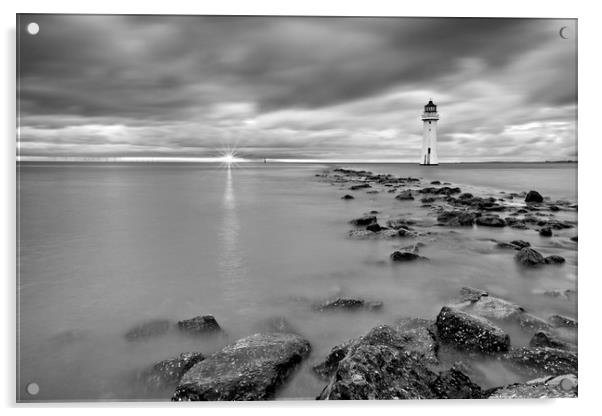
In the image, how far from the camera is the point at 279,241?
4.60 m

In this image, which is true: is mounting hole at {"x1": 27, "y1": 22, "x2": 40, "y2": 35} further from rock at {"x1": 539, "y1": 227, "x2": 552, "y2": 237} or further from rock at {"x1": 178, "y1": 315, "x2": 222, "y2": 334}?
rock at {"x1": 539, "y1": 227, "x2": 552, "y2": 237}

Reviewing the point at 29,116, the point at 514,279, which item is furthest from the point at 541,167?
the point at 29,116

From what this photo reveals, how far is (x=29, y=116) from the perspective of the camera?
130 inches

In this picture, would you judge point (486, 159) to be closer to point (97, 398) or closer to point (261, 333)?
point (261, 333)

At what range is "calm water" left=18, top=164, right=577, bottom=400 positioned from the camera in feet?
9.84

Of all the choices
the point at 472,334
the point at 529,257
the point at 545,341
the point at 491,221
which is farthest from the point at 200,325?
the point at 491,221

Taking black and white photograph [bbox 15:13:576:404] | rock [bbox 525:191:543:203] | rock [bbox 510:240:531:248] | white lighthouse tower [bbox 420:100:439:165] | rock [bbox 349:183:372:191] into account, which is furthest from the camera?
rock [bbox 349:183:372:191]

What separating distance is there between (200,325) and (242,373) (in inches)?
29.5

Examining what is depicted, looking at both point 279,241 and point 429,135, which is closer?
point 429,135

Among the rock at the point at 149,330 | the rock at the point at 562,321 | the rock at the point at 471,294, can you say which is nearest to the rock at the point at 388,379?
the rock at the point at 471,294

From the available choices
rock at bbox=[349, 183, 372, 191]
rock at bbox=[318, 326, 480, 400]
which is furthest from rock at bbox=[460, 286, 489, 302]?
rock at bbox=[349, 183, 372, 191]

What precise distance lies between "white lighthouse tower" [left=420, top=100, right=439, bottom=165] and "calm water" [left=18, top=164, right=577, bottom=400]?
276 millimetres

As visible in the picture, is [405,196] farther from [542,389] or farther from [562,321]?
[542,389]

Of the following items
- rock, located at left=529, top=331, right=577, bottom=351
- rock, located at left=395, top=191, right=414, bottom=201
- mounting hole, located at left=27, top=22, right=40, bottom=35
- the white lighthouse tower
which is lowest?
rock, located at left=529, top=331, right=577, bottom=351
